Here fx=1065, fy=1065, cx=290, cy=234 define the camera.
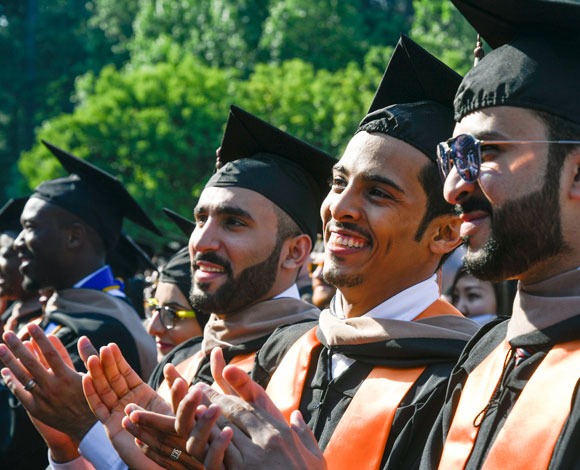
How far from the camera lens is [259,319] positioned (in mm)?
4828

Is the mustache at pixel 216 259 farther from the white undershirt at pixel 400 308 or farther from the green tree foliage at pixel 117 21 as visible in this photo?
the green tree foliage at pixel 117 21

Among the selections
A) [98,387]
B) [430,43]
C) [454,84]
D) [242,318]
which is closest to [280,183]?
[242,318]

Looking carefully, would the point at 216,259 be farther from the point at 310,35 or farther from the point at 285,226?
the point at 310,35

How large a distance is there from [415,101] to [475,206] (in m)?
1.25

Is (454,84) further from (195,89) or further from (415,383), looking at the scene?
(195,89)

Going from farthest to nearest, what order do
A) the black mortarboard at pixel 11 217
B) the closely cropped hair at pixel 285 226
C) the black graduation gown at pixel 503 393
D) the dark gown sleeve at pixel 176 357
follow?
the black mortarboard at pixel 11 217 < the dark gown sleeve at pixel 176 357 < the closely cropped hair at pixel 285 226 < the black graduation gown at pixel 503 393

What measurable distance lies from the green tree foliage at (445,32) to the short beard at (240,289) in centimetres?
2376

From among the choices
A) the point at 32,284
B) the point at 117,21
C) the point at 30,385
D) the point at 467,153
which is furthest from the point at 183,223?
the point at 117,21

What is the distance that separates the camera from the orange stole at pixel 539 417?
261 centimetres

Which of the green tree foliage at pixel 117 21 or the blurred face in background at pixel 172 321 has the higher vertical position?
the green tree foliage at pixel 117 21

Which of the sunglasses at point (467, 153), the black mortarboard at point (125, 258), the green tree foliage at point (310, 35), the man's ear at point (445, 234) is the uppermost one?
the green tree foliage at point (310, 35)

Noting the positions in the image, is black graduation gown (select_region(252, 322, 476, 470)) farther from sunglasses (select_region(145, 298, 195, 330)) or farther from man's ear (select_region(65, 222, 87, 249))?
man's ear (select_region(65, 222, 87, 249))

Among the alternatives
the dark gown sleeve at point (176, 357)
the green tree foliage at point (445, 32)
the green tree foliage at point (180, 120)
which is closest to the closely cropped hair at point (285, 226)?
the dark gown sleeve at point (176, 357)

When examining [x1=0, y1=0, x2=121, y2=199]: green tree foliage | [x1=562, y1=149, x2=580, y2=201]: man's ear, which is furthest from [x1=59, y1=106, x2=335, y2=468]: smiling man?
[x1=0, y1=0, x2=121, y2=199]: green tree foliage
